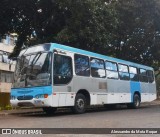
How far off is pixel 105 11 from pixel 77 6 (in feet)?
6.35

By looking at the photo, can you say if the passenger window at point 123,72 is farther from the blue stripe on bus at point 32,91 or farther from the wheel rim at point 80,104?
the blue stripe on bus at point 32,91

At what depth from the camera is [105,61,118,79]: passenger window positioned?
1944 centimetres

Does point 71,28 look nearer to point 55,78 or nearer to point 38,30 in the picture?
point 38,30

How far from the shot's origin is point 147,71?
82.4 ft

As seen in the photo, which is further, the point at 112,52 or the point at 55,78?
the point at 112,52

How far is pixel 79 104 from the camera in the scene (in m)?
16.5

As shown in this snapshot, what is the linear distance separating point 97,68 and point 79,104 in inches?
107

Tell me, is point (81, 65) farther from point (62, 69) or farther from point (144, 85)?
point (144, 85)

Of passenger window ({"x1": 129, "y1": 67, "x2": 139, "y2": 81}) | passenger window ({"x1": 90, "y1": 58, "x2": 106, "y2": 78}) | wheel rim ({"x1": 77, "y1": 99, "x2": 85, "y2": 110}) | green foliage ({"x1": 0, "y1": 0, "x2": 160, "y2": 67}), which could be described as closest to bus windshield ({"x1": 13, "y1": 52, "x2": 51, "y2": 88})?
wheel rim ({"x1": 77, "y1": 99, "x2": 85, "y2": 110})

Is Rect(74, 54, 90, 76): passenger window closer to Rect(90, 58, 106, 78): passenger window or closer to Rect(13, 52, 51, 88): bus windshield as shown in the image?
Rect(90, 58, 106, 78): passenger window

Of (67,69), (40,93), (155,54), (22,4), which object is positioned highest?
(22,4)

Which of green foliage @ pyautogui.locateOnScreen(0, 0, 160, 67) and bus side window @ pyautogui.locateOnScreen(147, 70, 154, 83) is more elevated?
green foliage @ pyautogui.locateOnScreen(0, 0, 160, 67)

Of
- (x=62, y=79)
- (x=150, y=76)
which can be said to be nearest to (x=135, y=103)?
(x=150, y=76)

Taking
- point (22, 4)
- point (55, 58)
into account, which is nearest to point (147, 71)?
point (22, 4)
